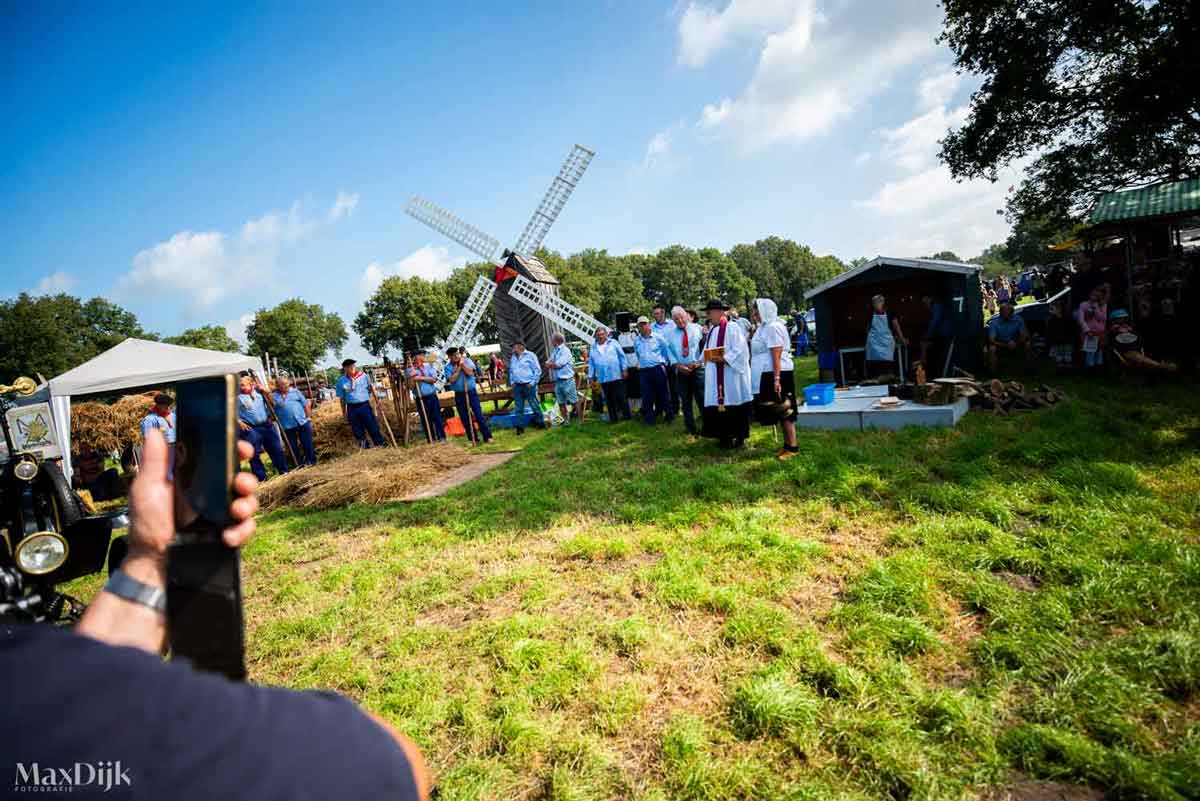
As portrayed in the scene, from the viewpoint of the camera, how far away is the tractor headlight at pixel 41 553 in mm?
3107

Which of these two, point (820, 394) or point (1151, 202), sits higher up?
point (1151, 202)

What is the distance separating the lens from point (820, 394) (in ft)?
28.6

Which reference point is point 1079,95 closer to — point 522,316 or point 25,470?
point 522,316

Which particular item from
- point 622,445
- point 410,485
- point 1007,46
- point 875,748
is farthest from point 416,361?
point 1007,46

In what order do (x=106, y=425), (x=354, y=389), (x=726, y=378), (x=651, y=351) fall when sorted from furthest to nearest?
1. (x=106, y=425)
2. (x=354, y=389)
3. (x=651, y=351)
4. (x=726, y=378)

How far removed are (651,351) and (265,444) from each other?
7886 mm

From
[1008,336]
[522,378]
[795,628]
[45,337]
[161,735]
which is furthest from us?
[45,337]

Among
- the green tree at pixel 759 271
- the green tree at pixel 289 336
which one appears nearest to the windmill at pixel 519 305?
the green tree at pixel 289 336

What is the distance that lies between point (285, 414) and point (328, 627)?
325 inches

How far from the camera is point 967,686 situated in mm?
2523

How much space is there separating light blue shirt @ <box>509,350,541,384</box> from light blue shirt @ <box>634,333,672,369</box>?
103 inches

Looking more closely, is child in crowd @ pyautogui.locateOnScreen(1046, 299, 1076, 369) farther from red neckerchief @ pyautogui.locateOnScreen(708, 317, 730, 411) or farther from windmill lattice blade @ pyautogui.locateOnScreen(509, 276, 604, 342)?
windmill lattice blade @ pyautogui.locateOnScreen(509, 276, 604, 342)

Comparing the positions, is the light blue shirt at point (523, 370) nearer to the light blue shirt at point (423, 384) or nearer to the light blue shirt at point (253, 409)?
the light blue shirt at point (423, 384)

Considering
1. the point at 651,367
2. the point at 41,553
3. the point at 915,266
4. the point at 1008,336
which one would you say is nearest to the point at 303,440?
the point at 651,367
